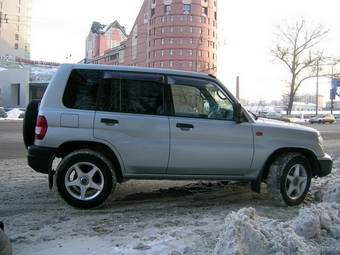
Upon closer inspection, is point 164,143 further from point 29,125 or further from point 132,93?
point 29,125

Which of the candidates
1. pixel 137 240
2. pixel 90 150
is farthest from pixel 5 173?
pixel 137 240

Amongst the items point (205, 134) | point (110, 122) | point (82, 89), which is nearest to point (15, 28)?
point (82, 89)

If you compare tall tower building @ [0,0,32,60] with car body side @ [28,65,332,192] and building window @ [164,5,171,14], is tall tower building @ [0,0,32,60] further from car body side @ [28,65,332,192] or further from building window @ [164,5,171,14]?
car body side @ [28,65,332,192]

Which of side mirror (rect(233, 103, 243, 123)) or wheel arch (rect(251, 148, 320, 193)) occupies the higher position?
side mirror (rect(233, 103, 243, 123))

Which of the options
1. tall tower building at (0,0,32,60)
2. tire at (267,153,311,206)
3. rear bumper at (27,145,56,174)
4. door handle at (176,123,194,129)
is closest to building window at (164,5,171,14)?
tall tower building at (0,0,32,60)

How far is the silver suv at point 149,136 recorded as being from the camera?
446cm

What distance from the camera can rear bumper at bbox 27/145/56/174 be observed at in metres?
4.44

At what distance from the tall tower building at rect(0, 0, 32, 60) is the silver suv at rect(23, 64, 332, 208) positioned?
386ft

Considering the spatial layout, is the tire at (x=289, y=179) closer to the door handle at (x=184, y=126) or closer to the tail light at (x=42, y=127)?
the door handle at (x=184, y=126)

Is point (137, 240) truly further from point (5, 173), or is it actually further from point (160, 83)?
point (5, 173)

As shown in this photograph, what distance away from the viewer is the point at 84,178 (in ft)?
14.7

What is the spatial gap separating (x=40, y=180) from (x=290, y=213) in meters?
4.53

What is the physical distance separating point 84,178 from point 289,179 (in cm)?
289

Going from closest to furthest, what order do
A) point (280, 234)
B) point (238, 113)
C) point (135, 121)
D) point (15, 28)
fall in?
point (280, 234) < point (135, 121) < point (238, 113) < point (15, 28)
